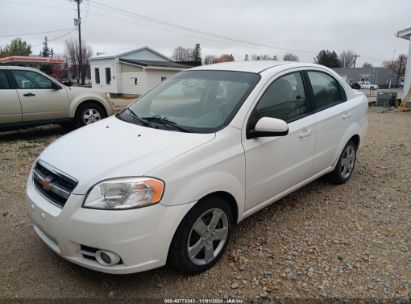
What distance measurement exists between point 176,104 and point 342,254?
2.14 metres

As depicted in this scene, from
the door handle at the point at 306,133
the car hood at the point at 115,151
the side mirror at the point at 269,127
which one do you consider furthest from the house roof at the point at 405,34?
the car hood at the point at 115,151

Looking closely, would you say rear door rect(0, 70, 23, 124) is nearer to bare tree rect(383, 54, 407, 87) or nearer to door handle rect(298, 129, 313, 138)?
door handle rect(298, 129, 313, 138)

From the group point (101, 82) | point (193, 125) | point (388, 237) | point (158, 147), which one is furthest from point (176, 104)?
point (101, 82)

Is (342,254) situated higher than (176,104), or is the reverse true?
(176,104)

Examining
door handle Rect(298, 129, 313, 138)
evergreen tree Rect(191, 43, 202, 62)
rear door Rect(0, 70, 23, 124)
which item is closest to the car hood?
door handle Rect(298, 129, 313, 138)

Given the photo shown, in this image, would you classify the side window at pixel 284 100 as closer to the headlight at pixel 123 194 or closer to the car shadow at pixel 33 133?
the headlight at pixel 123 194

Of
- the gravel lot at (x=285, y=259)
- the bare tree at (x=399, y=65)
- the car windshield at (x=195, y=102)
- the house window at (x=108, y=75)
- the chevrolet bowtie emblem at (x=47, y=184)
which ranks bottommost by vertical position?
the gravel lot at (x=285, y=259)

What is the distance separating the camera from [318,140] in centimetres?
375

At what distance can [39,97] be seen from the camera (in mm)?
7531

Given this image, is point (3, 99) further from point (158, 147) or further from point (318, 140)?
point (318, 140)

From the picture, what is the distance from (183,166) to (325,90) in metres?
2.48

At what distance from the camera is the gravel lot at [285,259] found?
2.54m

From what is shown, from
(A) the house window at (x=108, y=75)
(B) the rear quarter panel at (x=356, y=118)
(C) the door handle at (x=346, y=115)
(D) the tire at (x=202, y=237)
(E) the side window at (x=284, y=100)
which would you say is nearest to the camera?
(D) the tire at (x=202, y=237)

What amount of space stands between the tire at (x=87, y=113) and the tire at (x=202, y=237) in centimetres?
644
